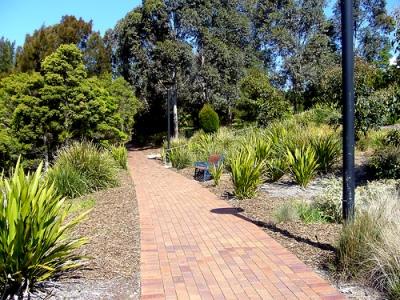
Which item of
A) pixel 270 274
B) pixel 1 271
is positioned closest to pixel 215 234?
pixel 270 274

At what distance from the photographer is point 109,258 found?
526 cm

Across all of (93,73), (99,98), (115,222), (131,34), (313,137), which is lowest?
(115,222)

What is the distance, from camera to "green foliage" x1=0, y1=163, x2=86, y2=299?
4.09 m

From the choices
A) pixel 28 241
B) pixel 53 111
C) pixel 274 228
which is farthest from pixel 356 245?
pixel 53 111

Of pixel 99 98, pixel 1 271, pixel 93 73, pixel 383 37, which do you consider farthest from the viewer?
pixel 383 37

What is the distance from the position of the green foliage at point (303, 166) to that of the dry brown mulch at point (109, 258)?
3.72m

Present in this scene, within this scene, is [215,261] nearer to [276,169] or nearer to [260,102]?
[276,169]

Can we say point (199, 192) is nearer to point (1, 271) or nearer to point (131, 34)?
point (1, 271)

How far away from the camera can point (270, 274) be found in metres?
4.59

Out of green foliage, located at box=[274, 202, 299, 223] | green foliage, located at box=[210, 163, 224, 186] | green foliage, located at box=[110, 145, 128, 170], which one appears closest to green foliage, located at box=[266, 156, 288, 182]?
green foliage, located at box=[210, 163, 224, 186]

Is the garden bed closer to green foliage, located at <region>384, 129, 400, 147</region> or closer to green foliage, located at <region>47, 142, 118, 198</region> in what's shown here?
green foliage, located at <region>384, 129, 400, 147</region>

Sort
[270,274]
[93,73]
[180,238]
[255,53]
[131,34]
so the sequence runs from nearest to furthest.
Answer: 1. [270,274]
2. [180,238]
3. [131,34]
4. [93,73]
5. [255,53]

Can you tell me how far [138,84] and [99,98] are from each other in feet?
33.2

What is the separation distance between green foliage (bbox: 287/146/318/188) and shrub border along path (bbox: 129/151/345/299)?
2.31 metres
